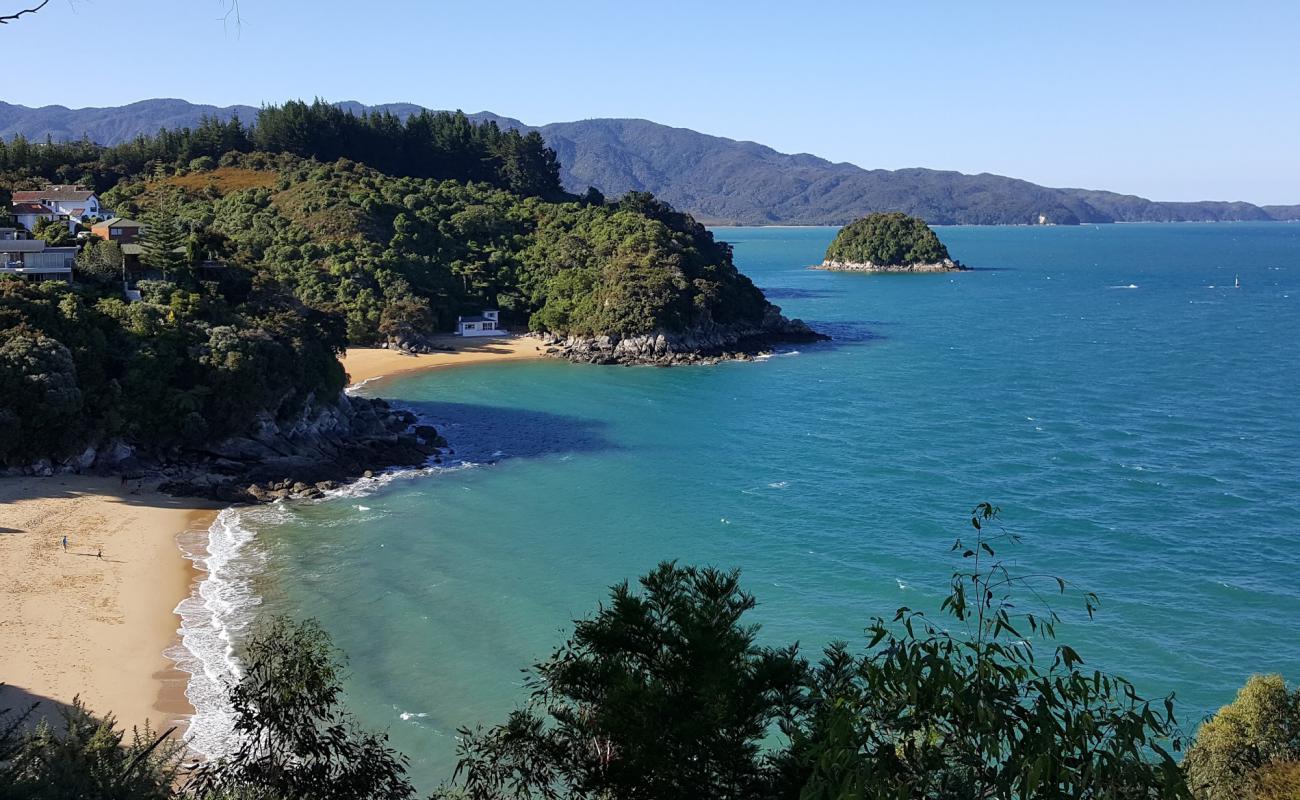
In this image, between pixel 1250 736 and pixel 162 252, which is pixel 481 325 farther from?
pixel 1250 736

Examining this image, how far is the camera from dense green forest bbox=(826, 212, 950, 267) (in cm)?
14525

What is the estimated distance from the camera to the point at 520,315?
7650 centimetres

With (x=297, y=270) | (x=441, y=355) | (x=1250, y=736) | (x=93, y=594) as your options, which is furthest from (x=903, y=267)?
(x=1250, y=736)

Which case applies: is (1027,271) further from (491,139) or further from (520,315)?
(520,315)

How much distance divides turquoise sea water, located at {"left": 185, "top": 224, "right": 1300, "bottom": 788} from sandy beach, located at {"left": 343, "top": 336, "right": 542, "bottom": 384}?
9.38 feet

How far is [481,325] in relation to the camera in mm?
Answer: 74312

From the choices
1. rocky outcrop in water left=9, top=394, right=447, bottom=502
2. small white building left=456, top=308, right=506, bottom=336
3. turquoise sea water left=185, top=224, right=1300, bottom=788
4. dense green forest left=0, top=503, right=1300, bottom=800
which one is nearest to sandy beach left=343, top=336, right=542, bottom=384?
small white building left=456, top=308, right=506, bottom=336

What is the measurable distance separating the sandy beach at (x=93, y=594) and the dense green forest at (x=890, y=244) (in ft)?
410

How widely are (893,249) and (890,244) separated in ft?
3.14

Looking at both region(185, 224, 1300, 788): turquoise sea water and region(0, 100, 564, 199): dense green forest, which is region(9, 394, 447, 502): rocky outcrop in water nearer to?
region(185, 224, 1300, 788): turquoise sea water

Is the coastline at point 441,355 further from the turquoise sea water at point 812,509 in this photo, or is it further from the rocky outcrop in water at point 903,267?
the rocky outcrop in water at point 903,267

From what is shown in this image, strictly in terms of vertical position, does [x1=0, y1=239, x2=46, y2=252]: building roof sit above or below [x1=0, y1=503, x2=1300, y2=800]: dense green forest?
above

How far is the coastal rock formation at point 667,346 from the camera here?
218 feet

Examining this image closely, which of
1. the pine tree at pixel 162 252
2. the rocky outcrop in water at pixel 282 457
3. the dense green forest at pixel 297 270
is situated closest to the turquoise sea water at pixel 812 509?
the rocky outcrop in water at pixel 282 457
